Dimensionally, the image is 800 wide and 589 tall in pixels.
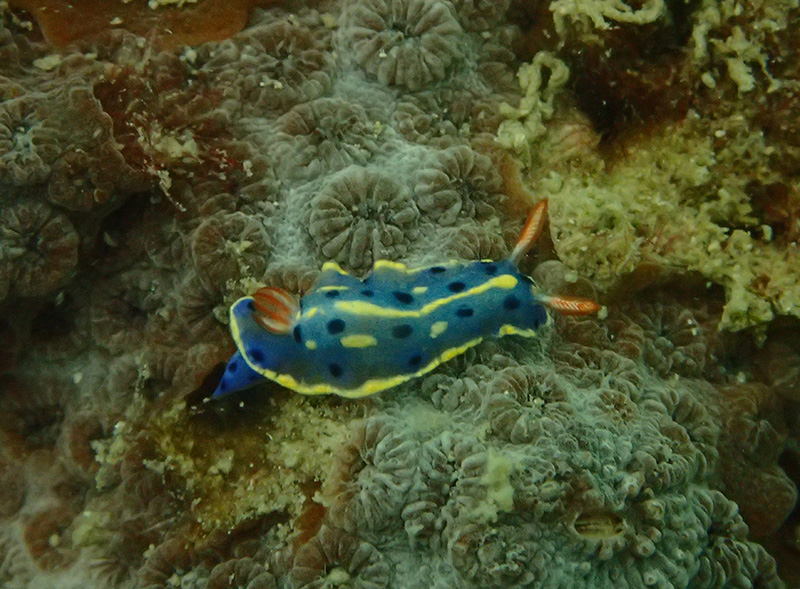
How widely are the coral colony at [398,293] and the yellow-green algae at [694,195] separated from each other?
0.05 ft

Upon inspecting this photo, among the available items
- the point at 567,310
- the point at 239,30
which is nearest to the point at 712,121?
the point at 567,310

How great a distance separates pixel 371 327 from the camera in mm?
2756

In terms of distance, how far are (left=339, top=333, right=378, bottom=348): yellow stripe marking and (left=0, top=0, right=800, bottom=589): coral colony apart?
0.03 feet

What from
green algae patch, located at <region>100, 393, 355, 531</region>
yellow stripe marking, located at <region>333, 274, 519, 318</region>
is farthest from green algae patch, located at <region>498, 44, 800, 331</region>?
green algae patch, located at <region>100, 393, 355, 531</region>

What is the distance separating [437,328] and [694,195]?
5.66ft

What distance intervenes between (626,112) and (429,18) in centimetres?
128

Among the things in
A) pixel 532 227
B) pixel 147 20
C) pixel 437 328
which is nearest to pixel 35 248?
pixel 147 20

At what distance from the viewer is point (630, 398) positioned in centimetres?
303

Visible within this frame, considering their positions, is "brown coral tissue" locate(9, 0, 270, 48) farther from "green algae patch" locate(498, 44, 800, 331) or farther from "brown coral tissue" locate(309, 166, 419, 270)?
"green algae patch" locate(498, 44, 800, 331)

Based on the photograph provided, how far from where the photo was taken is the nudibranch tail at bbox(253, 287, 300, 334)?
8.97 ft

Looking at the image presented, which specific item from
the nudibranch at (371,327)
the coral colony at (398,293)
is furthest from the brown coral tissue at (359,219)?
the nudibranch at (371,327)

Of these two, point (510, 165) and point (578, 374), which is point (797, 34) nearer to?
point (510, 165)

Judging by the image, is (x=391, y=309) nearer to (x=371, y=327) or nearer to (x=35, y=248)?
(x=371, y=327)

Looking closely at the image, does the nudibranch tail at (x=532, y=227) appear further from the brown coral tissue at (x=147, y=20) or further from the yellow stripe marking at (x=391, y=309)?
the brown coral tissue at (x=147, y=20)
